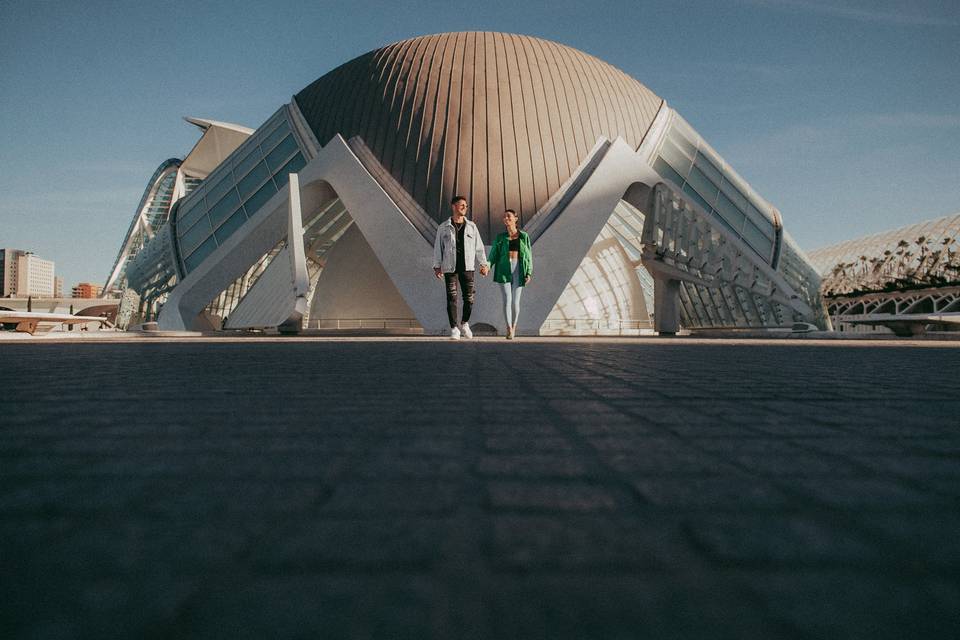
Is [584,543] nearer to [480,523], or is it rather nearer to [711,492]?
[480,523]

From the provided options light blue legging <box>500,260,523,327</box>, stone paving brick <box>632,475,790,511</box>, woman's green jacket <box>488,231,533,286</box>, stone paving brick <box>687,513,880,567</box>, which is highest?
woman's green jacket <box>488,231,533,286</box>

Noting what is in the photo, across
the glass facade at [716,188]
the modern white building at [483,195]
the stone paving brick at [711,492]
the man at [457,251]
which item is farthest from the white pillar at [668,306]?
the stone paving brick at [711,492]

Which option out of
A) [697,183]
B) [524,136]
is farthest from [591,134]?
[697,183]

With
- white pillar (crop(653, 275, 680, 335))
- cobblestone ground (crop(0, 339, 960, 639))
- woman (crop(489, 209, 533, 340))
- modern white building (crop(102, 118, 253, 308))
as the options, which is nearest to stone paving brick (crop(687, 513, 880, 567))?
cobblestone ground (crop(0, 339, 960, 639))

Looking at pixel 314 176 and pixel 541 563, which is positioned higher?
pixel 314 176

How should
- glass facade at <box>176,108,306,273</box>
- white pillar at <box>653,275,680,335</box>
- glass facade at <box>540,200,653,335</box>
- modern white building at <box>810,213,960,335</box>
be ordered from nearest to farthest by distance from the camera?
white pillar at <box>653,275,680,335</box>, glass facade at <box>176,108,306,273</box>, glass facade at <box>540,200,653,335</box>, modern white building at <box>810,213,960,335</box>

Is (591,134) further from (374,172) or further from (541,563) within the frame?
(541,563)

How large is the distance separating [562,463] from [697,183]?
24.4m

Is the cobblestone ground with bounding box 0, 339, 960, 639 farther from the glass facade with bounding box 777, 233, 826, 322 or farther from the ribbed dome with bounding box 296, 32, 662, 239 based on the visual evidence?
the glass facade with bounding box 777, 233, 826, 322

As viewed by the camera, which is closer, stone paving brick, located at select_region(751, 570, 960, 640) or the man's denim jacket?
stone paving brick, located at select_region(751, 570, 960, 640)

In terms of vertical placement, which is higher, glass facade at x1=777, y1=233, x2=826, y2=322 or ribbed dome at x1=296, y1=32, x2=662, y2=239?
ribbed dome at x1=296, y1=32, x2=662, y2=239

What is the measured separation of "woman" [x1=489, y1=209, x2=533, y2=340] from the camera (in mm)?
11125

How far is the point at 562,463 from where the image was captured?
1.35 meters

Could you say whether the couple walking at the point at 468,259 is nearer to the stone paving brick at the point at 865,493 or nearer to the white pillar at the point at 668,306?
the stone paving brick at the point at 865,493
